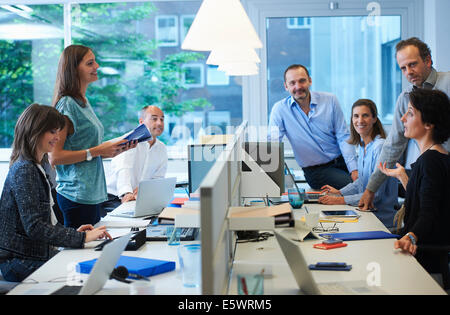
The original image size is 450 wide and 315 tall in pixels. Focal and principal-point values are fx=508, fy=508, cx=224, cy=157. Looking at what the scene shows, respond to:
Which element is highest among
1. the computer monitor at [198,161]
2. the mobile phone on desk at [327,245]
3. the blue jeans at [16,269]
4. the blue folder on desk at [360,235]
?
the computer monitor at [198,161]

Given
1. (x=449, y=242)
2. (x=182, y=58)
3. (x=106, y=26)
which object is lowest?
(x=449, y=242)

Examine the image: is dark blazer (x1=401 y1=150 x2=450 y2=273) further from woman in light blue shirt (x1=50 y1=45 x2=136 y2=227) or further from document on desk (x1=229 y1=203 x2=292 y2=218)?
woman in light blue shirt (x1=50 y1=45 x2=136 y2=227)

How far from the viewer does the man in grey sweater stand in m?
3.03

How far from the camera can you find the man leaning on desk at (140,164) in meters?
3.62

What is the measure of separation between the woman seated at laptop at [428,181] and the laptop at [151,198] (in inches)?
52.3

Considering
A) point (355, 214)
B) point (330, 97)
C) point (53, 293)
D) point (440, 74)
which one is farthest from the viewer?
point (330, 97)

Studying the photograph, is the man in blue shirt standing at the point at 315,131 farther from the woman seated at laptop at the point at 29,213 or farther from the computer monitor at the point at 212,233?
the computer monitor at the point at 212,233

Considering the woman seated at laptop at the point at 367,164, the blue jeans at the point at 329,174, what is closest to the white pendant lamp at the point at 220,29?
the woman seated at laptop at the point at 367,164

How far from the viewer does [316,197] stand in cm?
346

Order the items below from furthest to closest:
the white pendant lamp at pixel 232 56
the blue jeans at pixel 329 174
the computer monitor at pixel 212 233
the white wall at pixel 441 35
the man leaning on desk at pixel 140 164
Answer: the white wall at pixel 441 35
the blue jeans at pixel 329 174
the man leaning on desk at pixel 140 164
the white pendant lamp at pixel 232 56
the computer monitor at pixel 212 233

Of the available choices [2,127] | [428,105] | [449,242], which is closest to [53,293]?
[449,242]

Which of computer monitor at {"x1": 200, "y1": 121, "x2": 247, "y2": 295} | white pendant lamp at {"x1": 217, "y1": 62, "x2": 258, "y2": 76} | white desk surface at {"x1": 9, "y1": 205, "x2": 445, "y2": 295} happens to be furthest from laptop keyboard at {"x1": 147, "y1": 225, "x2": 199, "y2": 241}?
white pendant lamp at {"x1": 217, "y1": 62, "x2": 258, "y2": 76}

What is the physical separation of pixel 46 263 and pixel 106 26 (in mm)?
3846
